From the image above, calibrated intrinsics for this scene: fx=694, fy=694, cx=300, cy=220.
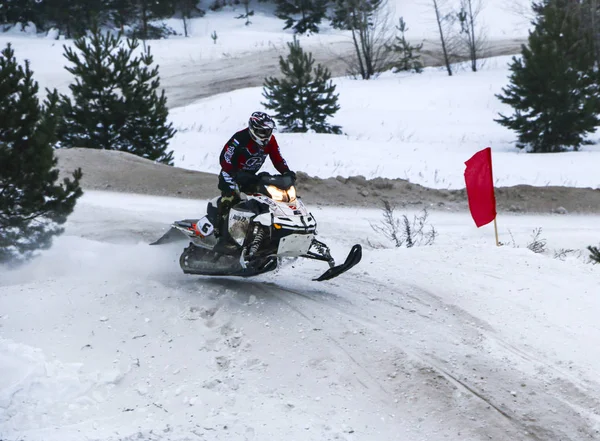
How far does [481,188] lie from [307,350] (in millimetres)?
5515

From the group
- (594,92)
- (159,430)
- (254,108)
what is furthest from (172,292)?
(254,108)

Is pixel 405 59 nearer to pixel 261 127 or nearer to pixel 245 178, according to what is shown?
pixel 261 127

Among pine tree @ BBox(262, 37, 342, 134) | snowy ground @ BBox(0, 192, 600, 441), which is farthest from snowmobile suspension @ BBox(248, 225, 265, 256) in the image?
pine tree @ BBox(262, 37, 342, 134)

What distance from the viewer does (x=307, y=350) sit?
7.81 m

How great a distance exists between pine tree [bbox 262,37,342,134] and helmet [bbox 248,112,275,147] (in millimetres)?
19832

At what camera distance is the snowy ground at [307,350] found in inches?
255

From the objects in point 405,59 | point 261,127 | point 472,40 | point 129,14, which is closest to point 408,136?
point 405,59

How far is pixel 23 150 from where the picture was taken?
1166 centimetres

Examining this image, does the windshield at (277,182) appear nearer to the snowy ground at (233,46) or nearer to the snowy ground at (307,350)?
the snowy ground at (307,350)

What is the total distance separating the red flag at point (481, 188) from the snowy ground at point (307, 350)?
0.68 metres

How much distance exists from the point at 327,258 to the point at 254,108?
27318 millimetres

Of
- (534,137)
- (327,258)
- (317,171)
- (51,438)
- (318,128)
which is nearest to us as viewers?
(51,438)

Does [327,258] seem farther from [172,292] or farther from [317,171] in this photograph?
[317,171]

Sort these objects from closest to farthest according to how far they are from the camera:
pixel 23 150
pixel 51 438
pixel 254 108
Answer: pixel 51 438 < pixel 23 150 < pixel 254 108
